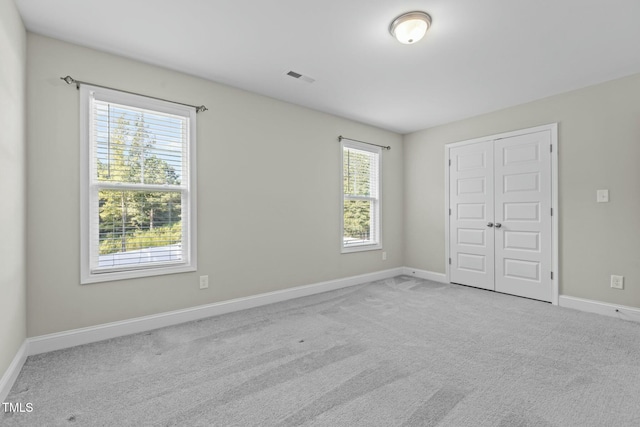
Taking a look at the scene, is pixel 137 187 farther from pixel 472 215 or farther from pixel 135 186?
pixel 472 215

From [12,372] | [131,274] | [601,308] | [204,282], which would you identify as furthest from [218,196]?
[601,308]

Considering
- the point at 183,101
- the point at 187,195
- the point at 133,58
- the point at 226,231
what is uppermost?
the point at 133,58

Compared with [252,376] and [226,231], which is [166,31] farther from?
[252,376]

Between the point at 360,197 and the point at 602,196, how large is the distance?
2862 millimetres

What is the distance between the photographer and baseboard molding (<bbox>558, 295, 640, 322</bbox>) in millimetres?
3139

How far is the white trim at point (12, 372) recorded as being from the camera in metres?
1.81

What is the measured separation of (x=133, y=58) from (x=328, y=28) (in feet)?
6.03

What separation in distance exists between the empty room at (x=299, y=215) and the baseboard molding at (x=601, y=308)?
0.07 ft

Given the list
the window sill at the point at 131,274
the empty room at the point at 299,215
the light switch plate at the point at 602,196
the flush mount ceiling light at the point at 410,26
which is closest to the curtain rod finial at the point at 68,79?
the empty room at the point at 299,215

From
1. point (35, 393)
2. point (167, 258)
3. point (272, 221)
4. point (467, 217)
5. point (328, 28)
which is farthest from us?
point (467, 217)

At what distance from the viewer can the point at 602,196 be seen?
3.35 metres

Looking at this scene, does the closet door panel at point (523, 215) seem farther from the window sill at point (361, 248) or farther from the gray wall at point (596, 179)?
the window sill at point (361, 248)

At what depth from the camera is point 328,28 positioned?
2373mm

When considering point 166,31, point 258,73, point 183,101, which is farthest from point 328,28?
point 183,101
